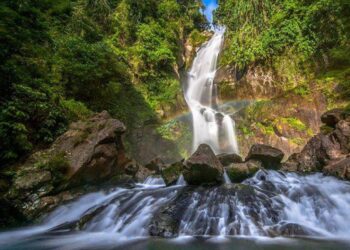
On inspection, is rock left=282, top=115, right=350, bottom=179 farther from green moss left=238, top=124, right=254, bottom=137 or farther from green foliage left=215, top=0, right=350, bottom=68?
green foliage left=215, top=0, right=350, bottom=68

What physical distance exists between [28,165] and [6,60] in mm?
3382

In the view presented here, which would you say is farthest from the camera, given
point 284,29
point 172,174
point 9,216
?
point 284,29

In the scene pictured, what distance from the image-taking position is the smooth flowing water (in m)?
6.09

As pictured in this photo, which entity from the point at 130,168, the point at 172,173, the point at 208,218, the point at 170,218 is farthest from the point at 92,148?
the point at 208,218

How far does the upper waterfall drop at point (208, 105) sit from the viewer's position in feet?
62.2

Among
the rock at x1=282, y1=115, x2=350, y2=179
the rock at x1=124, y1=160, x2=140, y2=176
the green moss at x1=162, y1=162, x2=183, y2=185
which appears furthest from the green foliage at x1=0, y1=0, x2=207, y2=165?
the rock at x1=282, y1=115, x2=350, y2=179

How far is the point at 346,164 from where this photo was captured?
32.8 feet

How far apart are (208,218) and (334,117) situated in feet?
A: 29.3

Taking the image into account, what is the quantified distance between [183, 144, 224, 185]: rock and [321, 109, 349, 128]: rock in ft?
22.2

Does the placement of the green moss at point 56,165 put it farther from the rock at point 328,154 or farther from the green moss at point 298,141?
the green moss at point 298,141

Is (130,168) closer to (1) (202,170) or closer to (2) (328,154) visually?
(1) (202,170)

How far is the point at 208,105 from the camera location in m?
22.1

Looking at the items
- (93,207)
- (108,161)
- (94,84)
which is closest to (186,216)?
(93,207)

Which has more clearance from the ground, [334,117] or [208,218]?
[334,117]
